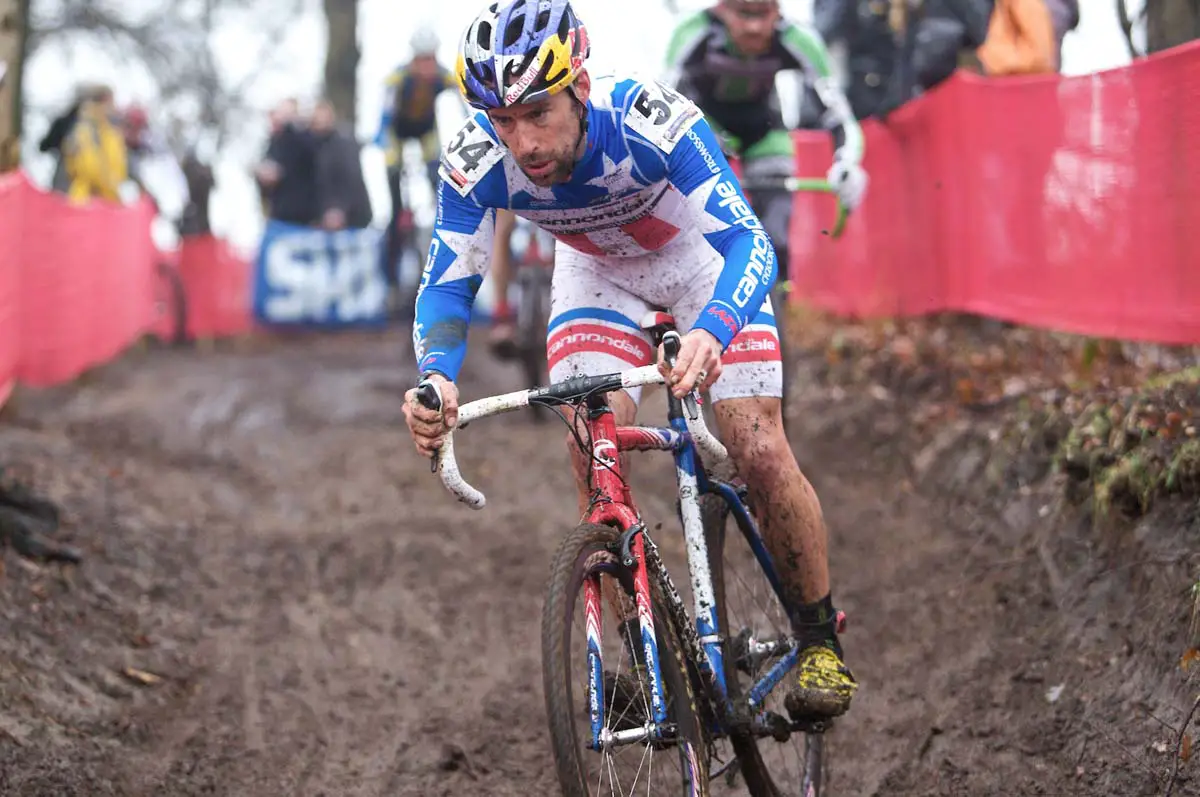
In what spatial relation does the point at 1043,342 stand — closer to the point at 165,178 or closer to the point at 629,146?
the point at 629,146

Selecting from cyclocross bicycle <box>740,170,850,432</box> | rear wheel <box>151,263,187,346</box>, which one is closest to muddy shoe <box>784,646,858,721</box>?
cyclocross bicycle <box>740,170,850,432</box>

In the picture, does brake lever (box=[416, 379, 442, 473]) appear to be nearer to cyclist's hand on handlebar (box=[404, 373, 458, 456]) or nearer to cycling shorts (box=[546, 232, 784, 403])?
cyclist's hand on handlebar (box=[404, 373, 458, 456])

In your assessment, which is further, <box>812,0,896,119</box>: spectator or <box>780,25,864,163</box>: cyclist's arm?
<box>812,0,896,119</box>: spectator

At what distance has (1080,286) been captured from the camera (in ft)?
22.1

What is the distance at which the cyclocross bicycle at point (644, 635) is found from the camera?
3.23 m

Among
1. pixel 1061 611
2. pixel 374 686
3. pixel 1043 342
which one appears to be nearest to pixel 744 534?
pixel 1061 611

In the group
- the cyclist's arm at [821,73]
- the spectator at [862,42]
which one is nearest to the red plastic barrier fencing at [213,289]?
the spectator at [862,42]

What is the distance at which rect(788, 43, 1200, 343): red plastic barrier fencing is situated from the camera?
5.72 metres

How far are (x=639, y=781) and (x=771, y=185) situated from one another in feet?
12.9

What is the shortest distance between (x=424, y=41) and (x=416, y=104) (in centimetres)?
59

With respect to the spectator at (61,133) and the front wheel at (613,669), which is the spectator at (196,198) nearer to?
the spectator at (61,133)

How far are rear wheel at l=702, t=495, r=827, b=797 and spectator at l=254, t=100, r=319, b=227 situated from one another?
13.5 meters

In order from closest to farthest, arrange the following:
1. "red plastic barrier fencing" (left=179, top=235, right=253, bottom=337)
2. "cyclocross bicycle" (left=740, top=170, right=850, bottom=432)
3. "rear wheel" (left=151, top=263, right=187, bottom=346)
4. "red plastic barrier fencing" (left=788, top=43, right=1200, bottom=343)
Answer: "red plastic barrier fencing" (left=788, top=43, right=1200, bottom=343), "cyclocross bicycle" (left=740, top=170, right=850, bottom=432), "rear wheel" (left=151, top=263, right=187, bottom=346), "red plastic barrier fencing" (left=179, top=235, right=253, bottom=337)

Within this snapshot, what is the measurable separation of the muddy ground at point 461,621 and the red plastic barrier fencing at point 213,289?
817 cm
